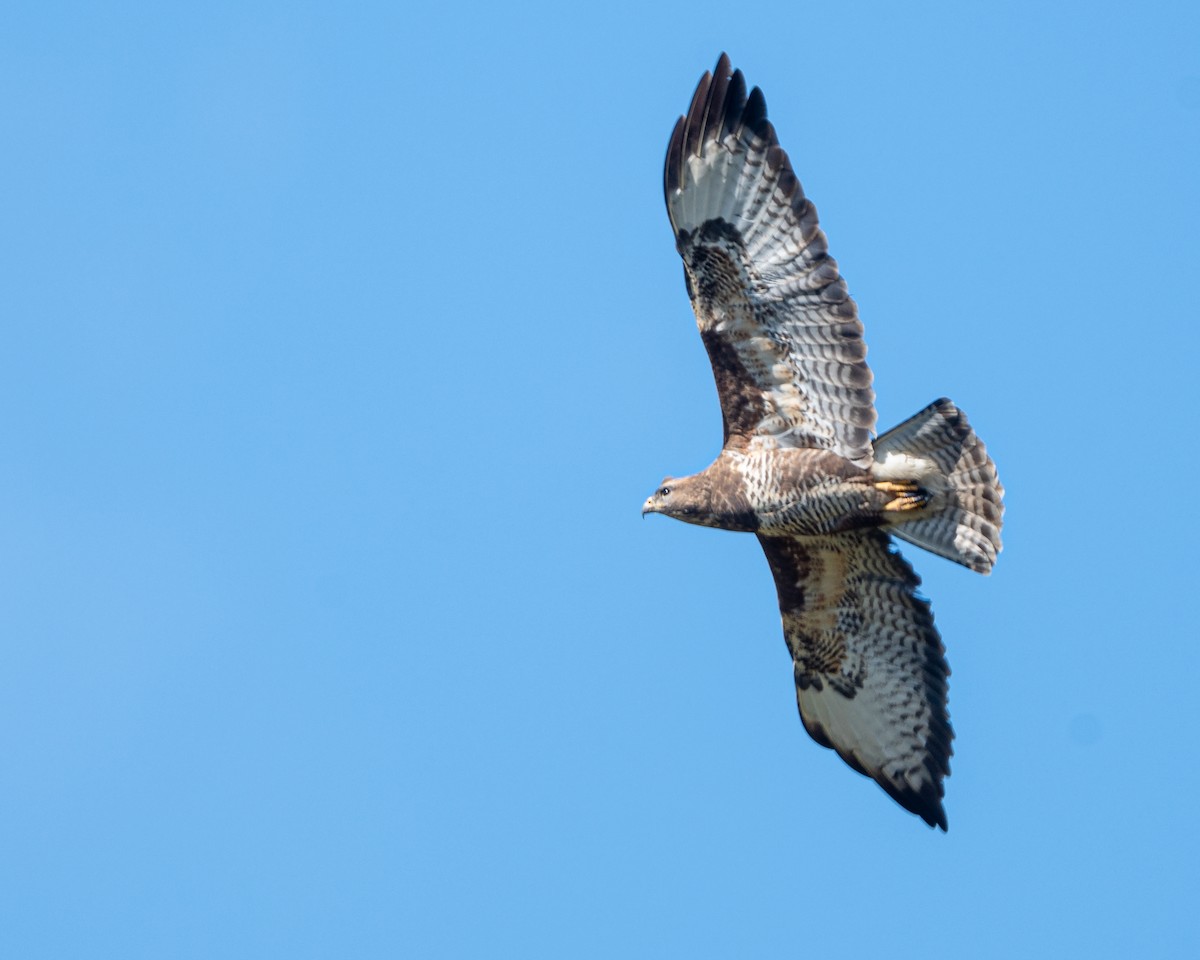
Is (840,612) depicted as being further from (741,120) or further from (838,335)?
(741,120)

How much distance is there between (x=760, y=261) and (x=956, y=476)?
5.60 feet

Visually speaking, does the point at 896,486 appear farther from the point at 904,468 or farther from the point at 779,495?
the point at 779,495

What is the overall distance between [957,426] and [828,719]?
2502 mm

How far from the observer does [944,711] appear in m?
13.0

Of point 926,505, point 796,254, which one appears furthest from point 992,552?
point 796,254

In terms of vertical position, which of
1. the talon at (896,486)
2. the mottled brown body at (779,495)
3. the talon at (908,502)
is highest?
the mottled brown body at (779,495)

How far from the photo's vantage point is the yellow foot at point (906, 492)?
38.9ft

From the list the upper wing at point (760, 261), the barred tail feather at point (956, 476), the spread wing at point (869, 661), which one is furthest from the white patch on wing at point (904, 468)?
the spread wing at point (869, 661)

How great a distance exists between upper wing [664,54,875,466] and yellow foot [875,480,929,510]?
20cm

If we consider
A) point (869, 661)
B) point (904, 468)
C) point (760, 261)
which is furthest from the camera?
point (869, 661)

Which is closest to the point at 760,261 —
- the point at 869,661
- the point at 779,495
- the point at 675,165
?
the point at 675,165

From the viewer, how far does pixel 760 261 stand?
11.7 meters

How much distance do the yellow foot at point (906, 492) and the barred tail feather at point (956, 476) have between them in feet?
0.10

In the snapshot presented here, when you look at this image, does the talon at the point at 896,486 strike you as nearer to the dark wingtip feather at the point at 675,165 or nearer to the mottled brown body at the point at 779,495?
the mottled brown body at the point at 779,495
